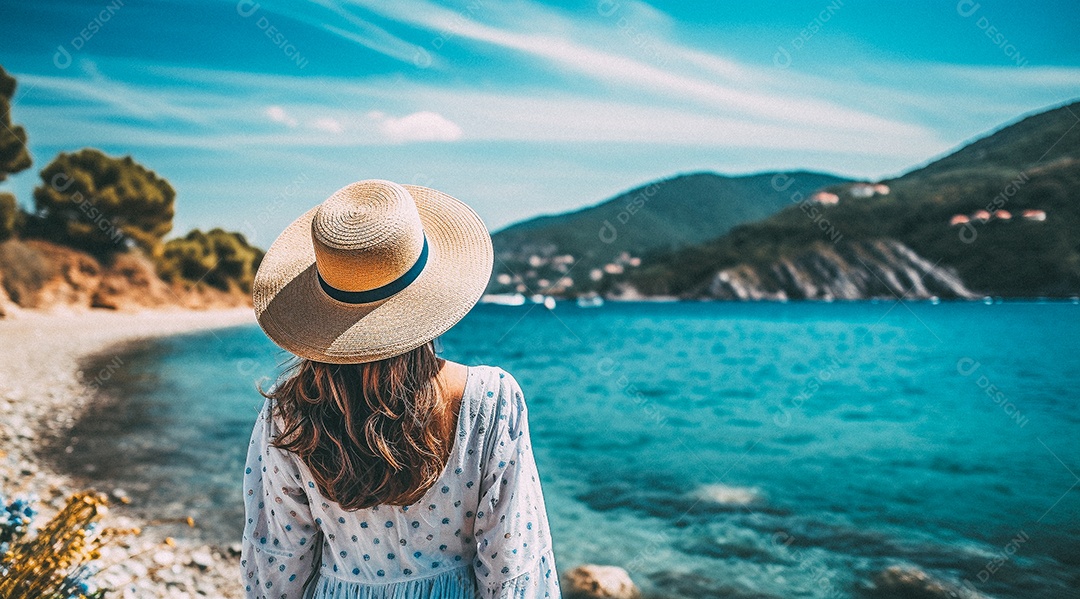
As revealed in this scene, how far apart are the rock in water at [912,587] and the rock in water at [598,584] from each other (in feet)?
8.38

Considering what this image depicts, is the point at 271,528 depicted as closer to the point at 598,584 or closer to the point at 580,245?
the point at 598,584

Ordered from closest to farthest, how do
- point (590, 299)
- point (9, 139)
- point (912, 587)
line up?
1. point (912, 587)
2. point (9, 139)
3. point (590, 299)

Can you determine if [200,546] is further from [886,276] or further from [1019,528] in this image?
[886,276]

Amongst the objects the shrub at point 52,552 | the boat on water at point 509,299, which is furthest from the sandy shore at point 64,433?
the boat on water at point 509,299

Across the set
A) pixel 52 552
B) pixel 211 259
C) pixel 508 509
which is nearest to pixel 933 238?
pixel 211 259

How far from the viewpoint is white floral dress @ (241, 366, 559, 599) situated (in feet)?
5.56

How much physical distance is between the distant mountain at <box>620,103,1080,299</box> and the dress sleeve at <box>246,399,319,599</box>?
8355cm

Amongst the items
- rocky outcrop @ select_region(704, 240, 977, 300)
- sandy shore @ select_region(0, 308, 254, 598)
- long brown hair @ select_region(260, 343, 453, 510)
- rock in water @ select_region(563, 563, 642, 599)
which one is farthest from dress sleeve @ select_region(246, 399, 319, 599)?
rocky outcrop @ select_region(704, 240, 977, 300)

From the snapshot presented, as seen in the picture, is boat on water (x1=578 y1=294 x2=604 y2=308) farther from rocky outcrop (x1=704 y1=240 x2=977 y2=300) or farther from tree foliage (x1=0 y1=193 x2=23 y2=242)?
tree foliage (x1=0 y1=193 x2=23 y2=242)

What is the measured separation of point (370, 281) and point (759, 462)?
12865mm

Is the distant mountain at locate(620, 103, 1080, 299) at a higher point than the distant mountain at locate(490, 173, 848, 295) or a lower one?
higher

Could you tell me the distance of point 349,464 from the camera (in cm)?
162

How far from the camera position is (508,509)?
170cm

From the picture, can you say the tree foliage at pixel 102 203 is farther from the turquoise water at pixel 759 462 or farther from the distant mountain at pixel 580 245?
the distant mountain at pixel 580 245
